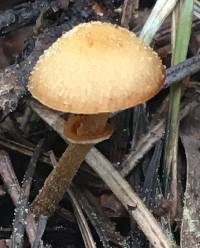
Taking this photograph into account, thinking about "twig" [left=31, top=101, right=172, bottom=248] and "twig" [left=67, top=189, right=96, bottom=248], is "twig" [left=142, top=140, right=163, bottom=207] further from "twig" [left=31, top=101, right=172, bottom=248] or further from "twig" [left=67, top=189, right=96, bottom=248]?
"twig" [left=67, top=189, right=96, bottom=248]

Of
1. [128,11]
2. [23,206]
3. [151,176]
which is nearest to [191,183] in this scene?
[151,176]

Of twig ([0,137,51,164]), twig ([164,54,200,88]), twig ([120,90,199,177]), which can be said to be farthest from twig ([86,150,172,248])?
twig ([164,54,200,88])

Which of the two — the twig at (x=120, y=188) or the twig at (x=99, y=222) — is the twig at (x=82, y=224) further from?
the twig at (x=120, y=188)

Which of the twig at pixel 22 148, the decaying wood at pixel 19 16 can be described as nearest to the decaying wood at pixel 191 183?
the twig at pixel 22 148

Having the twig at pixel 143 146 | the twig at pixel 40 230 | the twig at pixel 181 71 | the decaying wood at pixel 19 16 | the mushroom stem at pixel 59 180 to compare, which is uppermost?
the decaying wood at pixel 19 16

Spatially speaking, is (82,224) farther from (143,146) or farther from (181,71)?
(181,71)
